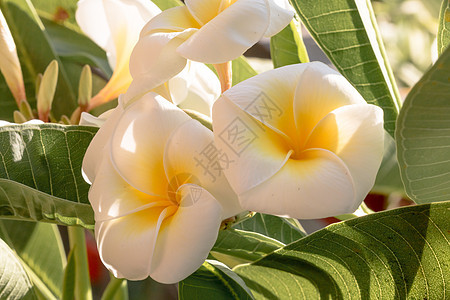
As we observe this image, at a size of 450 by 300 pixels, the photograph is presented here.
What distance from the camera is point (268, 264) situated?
1.34ft

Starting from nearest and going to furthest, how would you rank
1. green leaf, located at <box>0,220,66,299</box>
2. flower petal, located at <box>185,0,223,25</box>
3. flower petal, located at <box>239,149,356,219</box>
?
flower petal, located at <box>239,149,356,219</box>
flower petal, located at <box>185,0,223,25</box>
green leaf, located at <box>0,220,66,299</box>

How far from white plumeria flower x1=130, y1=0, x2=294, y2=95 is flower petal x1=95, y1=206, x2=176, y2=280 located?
9 cm

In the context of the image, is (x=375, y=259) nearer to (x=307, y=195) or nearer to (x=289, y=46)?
(x=307, y=195)

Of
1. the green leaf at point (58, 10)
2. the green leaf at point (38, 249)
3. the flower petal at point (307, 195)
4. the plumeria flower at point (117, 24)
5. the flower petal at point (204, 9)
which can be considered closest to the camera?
the flower petal at point (307, 195)

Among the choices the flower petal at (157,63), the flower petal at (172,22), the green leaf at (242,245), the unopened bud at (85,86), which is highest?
the flower petal at (172,22)

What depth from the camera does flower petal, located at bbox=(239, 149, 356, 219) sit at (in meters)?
0.30

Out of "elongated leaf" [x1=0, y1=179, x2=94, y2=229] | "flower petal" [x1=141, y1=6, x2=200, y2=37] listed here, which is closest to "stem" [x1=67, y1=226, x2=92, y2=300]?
"elongated leaf" [x1=0, y1=179, x2=94, y2=229]

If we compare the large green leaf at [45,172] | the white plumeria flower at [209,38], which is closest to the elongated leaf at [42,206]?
the large green leaf at [45,172]

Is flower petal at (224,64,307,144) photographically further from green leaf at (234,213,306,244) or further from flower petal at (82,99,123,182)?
green leaf at (234,213,306,244)

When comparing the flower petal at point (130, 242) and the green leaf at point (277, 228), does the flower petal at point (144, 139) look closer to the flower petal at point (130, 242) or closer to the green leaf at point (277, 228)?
the flower petal at point (130, 242)

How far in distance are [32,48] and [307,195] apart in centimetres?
52

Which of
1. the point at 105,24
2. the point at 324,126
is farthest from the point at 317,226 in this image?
the point at 324,126

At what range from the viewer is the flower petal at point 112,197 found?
0.34 metres

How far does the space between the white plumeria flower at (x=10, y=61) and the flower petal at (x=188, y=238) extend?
30cm
